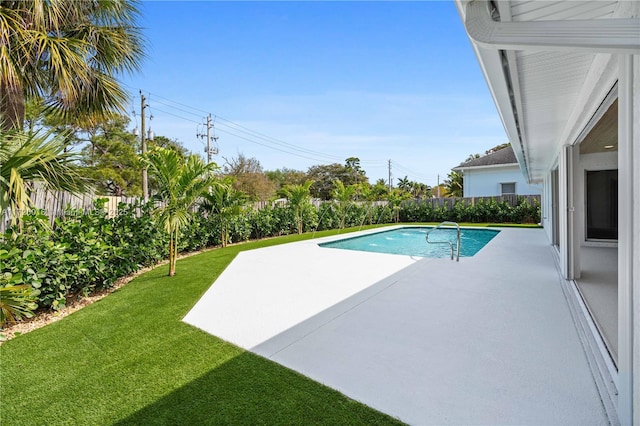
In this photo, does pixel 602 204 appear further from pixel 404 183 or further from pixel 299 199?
pixel 404 183

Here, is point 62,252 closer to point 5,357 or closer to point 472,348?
point 5,357

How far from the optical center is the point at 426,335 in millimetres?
3467

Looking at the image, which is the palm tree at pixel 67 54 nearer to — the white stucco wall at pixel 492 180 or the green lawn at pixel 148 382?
the green lawn at pixel 148 382

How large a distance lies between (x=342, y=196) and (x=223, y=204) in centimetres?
697

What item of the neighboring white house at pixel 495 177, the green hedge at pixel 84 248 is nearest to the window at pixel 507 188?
the neighboring white house at pixel 495 177

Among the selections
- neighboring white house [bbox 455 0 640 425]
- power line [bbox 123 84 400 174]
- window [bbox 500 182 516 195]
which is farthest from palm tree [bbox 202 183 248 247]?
window [bbox 500 182 516 195]

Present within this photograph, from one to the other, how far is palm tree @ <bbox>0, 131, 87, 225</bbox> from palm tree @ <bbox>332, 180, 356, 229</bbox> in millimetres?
12738

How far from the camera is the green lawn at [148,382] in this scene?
2.26 meters

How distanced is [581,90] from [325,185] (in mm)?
42131

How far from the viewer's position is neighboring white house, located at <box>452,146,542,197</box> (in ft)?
69.2

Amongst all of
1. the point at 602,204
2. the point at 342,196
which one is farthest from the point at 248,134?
the point at 602,204

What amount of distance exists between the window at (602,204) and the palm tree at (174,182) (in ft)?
36.8

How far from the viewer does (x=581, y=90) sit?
3.86m

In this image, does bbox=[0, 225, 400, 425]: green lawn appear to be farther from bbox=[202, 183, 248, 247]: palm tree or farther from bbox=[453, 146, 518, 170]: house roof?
bbox=[453, 146, 518, 170]: house roof
